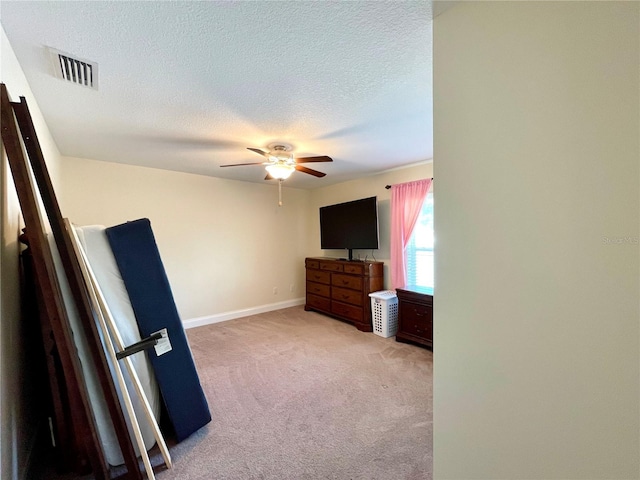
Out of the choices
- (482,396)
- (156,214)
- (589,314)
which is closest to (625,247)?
(589,314)

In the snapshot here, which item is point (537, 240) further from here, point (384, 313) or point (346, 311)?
point (346, 311)

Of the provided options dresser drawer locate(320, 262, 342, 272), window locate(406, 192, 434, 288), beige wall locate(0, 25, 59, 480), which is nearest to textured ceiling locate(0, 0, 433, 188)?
beige wall locate(0, 25, 59, 480)

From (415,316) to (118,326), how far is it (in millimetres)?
2871

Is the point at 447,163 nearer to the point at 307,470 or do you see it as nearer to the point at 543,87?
the point at 543,87

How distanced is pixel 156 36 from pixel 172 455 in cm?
229

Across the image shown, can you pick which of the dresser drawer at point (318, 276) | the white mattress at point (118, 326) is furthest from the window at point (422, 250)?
the white mattress at point (118, 326)

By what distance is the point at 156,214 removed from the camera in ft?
12.1

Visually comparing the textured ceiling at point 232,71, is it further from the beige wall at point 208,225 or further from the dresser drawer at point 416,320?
the dresser drawer at point 416,320

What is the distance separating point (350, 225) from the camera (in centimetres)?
422

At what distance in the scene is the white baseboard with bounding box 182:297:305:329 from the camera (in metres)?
3.96

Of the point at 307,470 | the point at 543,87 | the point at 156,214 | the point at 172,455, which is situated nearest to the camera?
the point at 543,87

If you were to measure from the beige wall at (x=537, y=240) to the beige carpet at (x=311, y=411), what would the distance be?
702mm

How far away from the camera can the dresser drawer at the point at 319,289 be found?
14.2ft

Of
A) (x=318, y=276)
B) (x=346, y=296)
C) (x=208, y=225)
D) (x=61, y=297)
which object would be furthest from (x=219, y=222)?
(x=61, y=297)
